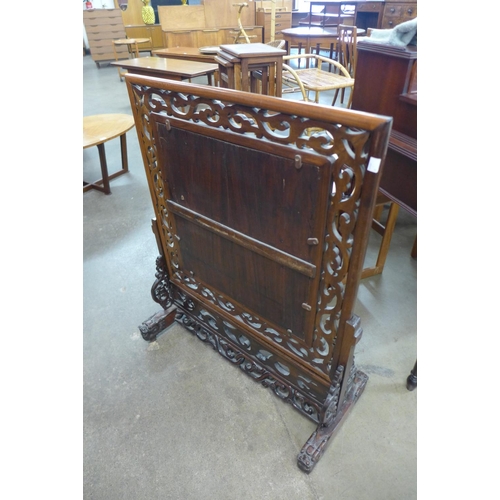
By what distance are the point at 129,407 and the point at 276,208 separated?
0.96 metres

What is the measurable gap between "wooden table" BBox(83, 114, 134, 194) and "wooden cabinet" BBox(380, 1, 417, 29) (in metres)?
3.14

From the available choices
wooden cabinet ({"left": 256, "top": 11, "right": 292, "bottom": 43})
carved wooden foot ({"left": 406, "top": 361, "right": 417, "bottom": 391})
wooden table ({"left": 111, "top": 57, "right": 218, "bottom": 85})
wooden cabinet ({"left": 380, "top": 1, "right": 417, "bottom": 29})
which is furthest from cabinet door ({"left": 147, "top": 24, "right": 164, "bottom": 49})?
carved wooden foot ({"left": 406, "top": 361, "right": 417, "bottom": 391})

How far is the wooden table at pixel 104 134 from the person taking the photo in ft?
7.93

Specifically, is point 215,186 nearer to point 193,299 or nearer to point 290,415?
point 193,299

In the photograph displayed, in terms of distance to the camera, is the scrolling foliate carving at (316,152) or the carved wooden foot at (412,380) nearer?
the scrolling foliate carving at (316,152)

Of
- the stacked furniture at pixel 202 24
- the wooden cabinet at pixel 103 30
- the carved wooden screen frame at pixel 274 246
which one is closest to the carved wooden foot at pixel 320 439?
the carved wooden screen frame at pixel 274 246

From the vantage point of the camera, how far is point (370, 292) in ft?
5.73

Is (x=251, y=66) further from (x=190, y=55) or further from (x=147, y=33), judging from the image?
(x=147, y=33)

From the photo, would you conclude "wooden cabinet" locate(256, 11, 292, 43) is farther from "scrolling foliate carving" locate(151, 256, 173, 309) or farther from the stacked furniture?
"scrolling foliate carving" locate(151, 256, 173, 309)

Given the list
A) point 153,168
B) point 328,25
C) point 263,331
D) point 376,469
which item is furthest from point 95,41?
point 376,469

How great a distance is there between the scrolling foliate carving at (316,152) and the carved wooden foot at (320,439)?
0.84 ft

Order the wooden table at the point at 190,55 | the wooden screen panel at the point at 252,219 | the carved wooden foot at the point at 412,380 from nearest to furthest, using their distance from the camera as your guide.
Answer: the wooden screen panel at the point at 252,219, the carved wooden foot at the point at 412,380, the wooden table at the point at 190,55

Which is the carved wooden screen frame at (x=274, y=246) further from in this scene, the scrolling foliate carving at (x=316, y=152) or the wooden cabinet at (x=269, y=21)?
the wooden cabinet at (x=269, y=21)

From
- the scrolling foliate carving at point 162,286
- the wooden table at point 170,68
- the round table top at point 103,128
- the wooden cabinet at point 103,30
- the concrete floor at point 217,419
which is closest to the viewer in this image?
the concrete floor at point 217,419
